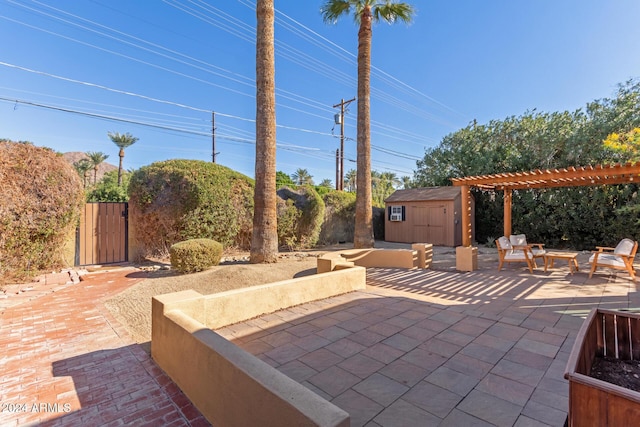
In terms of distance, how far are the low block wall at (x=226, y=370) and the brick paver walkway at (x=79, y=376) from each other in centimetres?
20

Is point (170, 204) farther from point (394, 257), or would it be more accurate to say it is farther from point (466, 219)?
point (466, 219)

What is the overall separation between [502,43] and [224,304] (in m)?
14.4

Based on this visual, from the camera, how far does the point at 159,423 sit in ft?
6.94

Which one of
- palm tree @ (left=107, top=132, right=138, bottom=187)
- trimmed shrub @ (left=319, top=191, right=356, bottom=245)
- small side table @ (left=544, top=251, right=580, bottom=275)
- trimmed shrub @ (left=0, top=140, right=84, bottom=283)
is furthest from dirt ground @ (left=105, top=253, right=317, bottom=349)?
palm tree @ (left=107, top=132, right=138, bottom=187)

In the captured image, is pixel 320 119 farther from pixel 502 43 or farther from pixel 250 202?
pixel 250 202

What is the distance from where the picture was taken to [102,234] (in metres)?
8.09

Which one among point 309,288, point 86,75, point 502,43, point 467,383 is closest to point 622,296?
point 467,383

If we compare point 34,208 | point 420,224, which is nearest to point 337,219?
point 420,224

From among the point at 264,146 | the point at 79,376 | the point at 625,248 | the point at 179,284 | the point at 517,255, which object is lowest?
the point at 79,376

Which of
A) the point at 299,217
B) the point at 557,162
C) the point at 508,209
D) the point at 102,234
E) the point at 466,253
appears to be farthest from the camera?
the point at 557,162

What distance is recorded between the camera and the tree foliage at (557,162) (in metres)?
11.3

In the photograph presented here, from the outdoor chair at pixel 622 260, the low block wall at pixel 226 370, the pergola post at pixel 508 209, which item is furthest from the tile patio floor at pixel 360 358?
the pergola post at pixel 508 209

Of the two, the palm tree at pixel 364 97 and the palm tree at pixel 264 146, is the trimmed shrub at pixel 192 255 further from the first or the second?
the palm tree at pixel 364 97

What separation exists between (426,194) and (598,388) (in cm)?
1405
